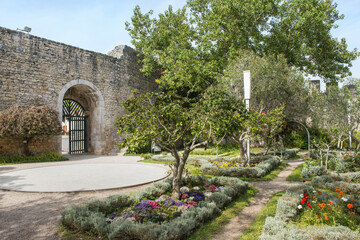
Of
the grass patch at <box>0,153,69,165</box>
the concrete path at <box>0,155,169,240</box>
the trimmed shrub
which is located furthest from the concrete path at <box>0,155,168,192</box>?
the trimmed shrub

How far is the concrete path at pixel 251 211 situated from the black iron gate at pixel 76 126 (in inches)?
503

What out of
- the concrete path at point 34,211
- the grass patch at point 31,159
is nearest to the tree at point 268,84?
the concrete path at point 34,211

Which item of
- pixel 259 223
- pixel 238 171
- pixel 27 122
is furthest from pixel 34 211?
pixel 27 122

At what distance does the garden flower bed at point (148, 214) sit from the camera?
129 inches

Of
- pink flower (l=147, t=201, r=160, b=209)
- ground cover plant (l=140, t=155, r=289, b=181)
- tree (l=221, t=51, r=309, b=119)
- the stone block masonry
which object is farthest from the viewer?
tree (l=221, t=51, r=309, b=119)

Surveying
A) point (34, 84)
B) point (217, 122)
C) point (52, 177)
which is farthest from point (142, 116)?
point (34, 84)

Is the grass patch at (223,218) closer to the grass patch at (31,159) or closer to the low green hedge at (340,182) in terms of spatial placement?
the low green hedge at (340,182)

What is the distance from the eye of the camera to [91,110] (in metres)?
15.9

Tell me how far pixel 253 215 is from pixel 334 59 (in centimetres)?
1887

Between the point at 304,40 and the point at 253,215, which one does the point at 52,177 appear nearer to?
the point at 253,215

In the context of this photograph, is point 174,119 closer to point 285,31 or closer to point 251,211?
point 251,211

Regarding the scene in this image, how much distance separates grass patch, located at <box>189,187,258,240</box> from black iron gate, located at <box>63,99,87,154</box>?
525 inches

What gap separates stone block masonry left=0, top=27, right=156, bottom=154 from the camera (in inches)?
441

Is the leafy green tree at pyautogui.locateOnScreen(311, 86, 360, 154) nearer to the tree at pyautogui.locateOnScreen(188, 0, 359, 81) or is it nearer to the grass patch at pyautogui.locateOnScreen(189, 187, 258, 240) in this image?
the grass patch at pyautogui.locateOnScreen(189, 187, 258, 240)
